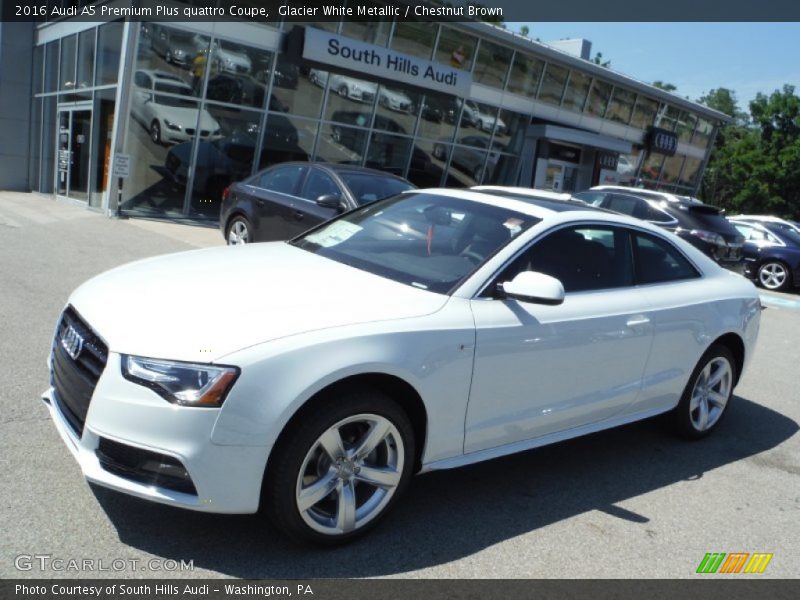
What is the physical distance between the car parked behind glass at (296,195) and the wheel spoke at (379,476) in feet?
16.8

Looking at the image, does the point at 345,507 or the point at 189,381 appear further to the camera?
the point at 345,507

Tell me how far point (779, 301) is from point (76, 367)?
1409 cm

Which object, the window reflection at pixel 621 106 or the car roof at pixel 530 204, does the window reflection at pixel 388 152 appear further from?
the car roof at pixel 530 204

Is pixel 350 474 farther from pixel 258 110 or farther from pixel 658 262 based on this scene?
pixel 258 110

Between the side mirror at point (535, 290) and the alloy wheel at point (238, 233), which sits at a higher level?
the side mirror at point (535, 290)

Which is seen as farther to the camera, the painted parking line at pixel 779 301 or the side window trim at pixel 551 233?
the painted parking line at pixel 779 301

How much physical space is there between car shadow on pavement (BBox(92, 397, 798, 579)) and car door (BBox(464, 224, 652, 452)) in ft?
1.26

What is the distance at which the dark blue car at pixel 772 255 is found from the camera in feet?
51.8

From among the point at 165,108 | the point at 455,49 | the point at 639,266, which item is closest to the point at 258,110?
the point at 165,108

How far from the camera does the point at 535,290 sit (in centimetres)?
345

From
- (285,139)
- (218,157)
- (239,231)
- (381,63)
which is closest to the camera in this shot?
(239,231)

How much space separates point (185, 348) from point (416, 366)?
39.3 inches

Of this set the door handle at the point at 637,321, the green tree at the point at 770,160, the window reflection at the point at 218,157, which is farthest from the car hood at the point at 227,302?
the green tree at the point at 770,160
